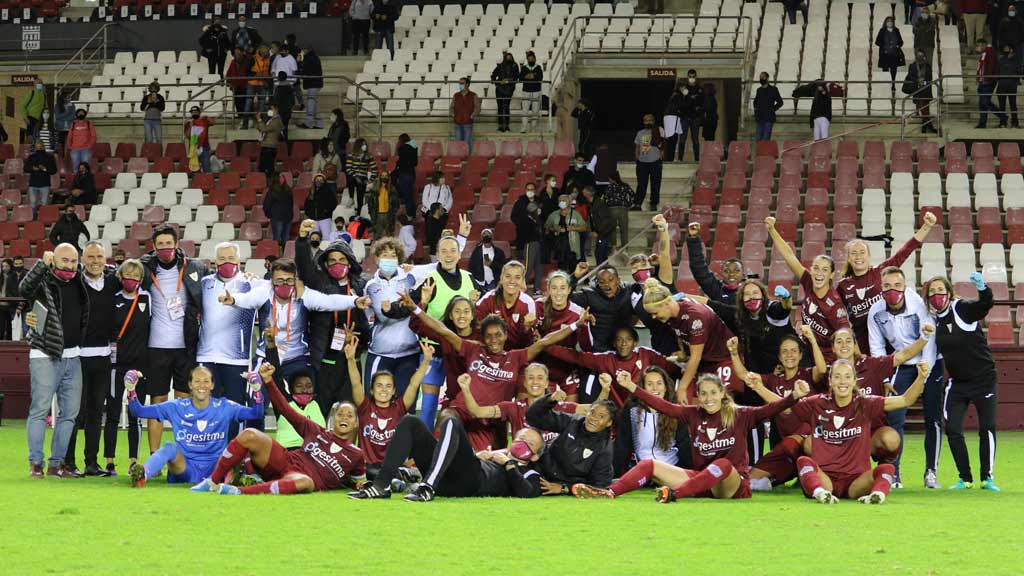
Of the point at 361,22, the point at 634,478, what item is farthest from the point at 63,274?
the point at 361,22

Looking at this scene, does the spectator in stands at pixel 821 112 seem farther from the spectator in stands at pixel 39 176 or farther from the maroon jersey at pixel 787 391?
the maroon jersey at pixel 787 391

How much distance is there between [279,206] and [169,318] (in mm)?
11770

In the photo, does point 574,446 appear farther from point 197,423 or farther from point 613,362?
point 197,423

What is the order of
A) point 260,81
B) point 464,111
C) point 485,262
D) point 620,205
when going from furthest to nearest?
point 260,81, point 464,111, point 620,205, point 485,262

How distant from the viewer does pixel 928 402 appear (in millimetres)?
12188

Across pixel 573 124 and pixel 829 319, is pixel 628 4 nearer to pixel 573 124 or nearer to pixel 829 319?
pixel 573 124

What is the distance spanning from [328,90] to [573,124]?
4.61m

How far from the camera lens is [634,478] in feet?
35.3

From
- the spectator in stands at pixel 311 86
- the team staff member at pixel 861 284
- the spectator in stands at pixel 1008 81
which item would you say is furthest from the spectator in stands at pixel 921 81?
the team staff member at pixel 861 284

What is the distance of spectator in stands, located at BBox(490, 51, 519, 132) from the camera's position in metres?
26.2

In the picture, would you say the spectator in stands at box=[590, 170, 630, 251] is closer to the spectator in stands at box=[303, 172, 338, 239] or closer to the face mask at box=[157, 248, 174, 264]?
the spectator in stands at box=[303, 172, 338, 239]

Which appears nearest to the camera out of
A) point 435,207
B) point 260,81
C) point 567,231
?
point 567,231

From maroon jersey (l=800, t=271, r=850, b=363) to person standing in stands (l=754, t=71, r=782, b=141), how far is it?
12.8 m

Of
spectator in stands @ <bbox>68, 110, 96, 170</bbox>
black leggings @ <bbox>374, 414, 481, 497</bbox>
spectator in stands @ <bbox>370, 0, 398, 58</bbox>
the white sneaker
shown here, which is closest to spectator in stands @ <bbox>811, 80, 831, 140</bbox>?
spectator in stands @ <bbox>370, 0, 398, 58</bbox>
